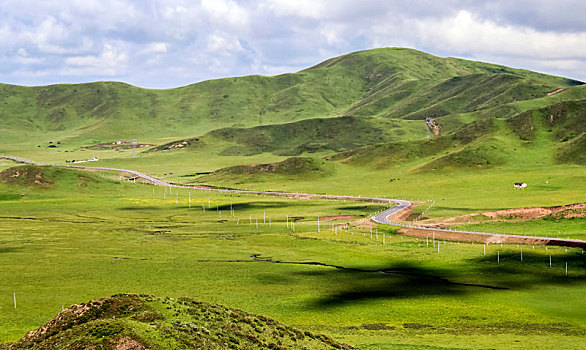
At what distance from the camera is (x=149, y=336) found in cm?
4216

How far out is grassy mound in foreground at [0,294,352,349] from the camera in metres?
41.6

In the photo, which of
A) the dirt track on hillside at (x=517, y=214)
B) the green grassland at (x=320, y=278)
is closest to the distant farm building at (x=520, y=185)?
the dirt track on hillside at (x=517, y=214)

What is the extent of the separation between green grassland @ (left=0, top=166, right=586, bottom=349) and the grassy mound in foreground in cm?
1214

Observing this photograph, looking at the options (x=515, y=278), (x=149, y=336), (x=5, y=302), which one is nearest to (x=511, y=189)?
(x=515, y=278)

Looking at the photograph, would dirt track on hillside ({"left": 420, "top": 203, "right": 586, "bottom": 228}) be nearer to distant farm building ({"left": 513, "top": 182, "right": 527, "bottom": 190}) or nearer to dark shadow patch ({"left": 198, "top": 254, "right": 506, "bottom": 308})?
dark shadow patch ({"left": 198, "top": 254, "right": 506, "bottom": 308})

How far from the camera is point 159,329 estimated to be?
44.0 meters

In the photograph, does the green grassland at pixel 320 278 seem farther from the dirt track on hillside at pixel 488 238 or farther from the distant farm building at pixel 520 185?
the distant farm building at pixel 520 185

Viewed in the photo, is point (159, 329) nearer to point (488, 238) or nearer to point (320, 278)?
point (320, 278)

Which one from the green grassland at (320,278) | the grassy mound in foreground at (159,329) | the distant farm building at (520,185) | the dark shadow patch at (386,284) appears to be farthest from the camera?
the distant farm building at (520,185)

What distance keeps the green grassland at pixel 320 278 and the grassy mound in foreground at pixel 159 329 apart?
12.1 m

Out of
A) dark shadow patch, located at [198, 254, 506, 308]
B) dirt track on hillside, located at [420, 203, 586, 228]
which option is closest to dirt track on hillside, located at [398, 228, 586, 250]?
dirt track on hillside, located at [420, 203, 586, 228]

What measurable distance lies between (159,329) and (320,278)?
50997 millimetres

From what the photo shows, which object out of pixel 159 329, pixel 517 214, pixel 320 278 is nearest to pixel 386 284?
pixel 320 278

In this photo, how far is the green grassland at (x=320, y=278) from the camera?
228ft
